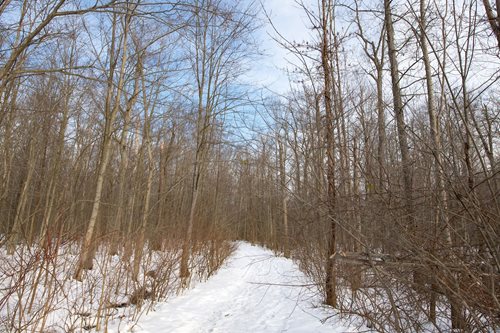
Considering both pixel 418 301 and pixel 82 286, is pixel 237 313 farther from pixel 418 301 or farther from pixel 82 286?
pixel 418 301

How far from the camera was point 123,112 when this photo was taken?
8141 mm

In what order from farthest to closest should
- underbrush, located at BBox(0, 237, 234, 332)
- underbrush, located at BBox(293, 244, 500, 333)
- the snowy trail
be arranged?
the snowy trail, underbrush, located at BBox(0, 237, 234, 332), underbrush, located at BBox(293, 244, 500, 333)

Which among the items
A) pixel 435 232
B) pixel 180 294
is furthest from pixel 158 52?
pixel 435 232

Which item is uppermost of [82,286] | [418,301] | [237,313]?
[418,301]

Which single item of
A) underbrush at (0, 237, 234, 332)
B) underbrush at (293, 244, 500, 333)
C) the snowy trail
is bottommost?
the snowy trail

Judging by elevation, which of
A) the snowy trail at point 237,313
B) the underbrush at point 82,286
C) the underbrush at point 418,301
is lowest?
the snowy trail at point 237,313

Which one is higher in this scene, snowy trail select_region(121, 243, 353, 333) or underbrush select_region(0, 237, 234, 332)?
underbrush select_region(0, 237, 234, 332)

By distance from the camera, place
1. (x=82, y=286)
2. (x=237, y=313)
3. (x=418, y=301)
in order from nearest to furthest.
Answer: (x=418, y=301) → (x=82, y=286) → (x=237, y=313)

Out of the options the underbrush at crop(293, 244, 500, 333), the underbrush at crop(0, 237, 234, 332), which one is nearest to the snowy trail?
the underbrush at crop(0, 237, 234, 332)

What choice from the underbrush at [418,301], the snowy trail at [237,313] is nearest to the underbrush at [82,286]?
the snowy trail at [237,313]

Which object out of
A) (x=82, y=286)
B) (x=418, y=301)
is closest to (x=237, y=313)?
(x=82, y=286)

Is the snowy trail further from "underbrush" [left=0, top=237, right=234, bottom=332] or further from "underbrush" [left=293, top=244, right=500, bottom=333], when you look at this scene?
"underbrush" [left=293, top=244, right=500, bottom=333]

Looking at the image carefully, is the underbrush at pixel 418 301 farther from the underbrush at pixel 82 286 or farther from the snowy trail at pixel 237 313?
the underbrush at pixel 82 286

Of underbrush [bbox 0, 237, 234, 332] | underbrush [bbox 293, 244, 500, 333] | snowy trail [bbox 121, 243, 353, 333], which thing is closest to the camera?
underbrush [bbox 293, 244, 500, 333]
